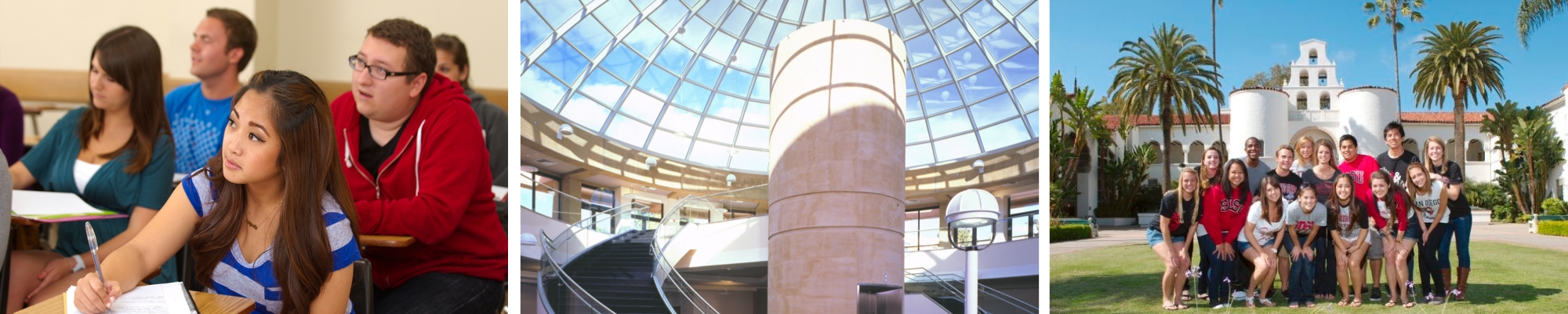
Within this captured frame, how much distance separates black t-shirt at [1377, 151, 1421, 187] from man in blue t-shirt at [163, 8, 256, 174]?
541 centimetres

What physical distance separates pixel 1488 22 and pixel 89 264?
19.5 ft

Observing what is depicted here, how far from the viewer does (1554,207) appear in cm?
461

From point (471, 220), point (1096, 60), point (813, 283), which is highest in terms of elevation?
point (1096, 60)

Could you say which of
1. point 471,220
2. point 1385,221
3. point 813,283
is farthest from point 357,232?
point 1385,221

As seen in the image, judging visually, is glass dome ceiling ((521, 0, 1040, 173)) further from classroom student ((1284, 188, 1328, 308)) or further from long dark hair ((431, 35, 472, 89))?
classroom student ((1284, 188, 1328, 308))

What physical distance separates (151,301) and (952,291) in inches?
112

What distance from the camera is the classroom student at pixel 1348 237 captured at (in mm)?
4531

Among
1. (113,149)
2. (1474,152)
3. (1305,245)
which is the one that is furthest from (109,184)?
(1474,152)

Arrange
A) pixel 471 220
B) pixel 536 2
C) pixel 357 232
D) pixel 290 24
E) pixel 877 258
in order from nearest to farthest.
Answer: pixel 357 232 → pixel 471 220 → pixel 877 258 → pixel 536 2 → pixel 290 24

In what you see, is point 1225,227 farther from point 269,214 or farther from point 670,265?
point 269,214

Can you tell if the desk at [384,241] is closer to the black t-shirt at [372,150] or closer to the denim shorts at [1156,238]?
the black t-shirt at [372,150]

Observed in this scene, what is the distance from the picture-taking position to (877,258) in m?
4.19

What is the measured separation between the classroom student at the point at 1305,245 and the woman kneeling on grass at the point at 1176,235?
Result: 0.41 metres

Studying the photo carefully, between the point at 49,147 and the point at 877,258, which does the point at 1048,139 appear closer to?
the point at 877,258
